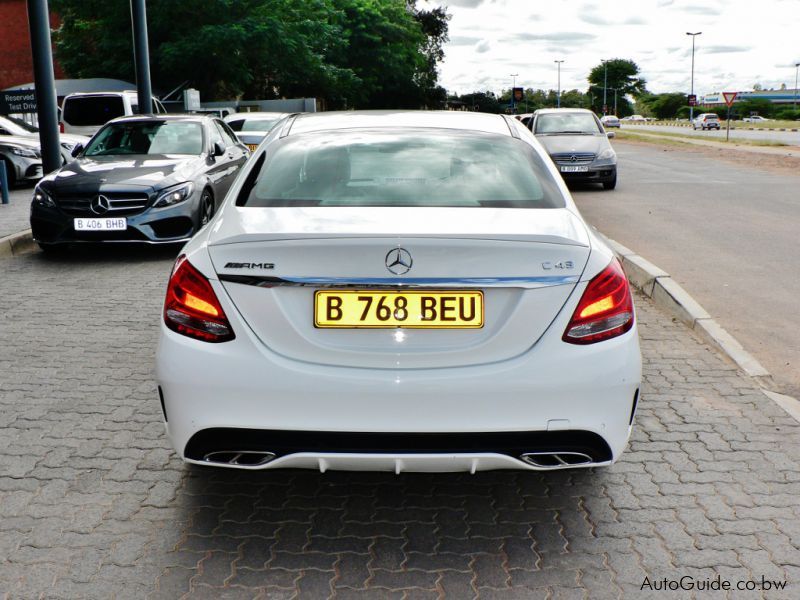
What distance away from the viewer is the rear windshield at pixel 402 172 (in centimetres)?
368

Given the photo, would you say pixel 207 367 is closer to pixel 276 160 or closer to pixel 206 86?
pixel 276 160

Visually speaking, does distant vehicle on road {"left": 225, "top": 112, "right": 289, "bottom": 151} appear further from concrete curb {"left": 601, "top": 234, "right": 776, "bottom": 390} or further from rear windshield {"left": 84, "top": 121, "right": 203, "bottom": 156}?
concrete curb {"left": 601, "top": 234, "right": 776, "bottom": 390}

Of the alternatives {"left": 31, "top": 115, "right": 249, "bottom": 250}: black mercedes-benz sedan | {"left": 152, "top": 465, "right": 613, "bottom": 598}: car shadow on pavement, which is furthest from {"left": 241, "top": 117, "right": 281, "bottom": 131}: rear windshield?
{"left": 152, "top": 465, "right": 613, "bottom": 598}: car shadow on pavement

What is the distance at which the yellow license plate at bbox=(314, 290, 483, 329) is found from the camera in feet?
10.1

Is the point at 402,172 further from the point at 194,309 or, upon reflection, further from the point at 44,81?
the point at 44,81

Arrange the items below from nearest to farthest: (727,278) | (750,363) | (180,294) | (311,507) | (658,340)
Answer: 1. (180,294)
2. (311,507)
3. (750,363)
4. (658,340)
5. (727,278)

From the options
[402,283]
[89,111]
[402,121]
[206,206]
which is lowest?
[206,206]

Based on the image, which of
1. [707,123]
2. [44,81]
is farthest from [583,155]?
[707,123]

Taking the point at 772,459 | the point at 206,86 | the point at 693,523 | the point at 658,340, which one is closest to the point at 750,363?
the point at 658,340

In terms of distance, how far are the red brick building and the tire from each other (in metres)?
42.3

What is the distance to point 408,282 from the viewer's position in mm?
3061

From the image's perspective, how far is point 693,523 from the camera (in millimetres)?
3510

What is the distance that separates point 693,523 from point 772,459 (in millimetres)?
879

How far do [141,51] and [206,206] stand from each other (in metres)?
9.90
